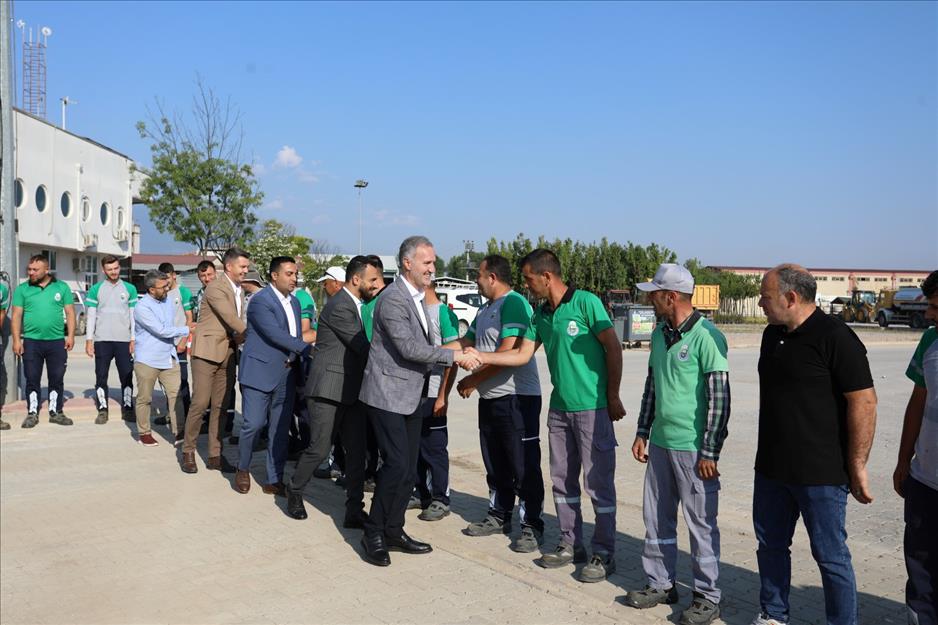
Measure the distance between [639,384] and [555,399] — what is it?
35.4 ft

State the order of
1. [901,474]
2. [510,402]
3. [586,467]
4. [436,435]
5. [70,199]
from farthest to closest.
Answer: [70,199], [436,435], [510,402], [586,467], [901,474]

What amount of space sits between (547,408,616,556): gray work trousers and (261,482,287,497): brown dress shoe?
283cm

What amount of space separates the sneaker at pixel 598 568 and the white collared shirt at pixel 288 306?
3.47m

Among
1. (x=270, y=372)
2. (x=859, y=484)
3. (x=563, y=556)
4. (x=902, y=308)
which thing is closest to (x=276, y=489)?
(x=270, y=372)

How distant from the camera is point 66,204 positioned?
104 feet

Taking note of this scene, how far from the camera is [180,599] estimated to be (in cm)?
470

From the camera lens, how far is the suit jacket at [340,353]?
603 centimetres

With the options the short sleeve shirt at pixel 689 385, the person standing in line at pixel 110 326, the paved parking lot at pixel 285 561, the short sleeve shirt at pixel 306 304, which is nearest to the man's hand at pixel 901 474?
the paved parking lot at pixel 285 561

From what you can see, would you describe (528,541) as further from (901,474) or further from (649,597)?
(901,474)

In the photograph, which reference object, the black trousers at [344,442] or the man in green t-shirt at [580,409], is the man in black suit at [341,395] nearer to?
the black trousers at [344,442]

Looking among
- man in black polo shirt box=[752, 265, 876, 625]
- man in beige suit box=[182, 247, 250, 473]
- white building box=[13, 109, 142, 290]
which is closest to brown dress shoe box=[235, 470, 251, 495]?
man in beige suit box=[182, 247, 250, 473]

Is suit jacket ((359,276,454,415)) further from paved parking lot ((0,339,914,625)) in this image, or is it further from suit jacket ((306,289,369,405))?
paved parking lot ((0,339,914,625))

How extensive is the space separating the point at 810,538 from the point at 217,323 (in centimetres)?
576

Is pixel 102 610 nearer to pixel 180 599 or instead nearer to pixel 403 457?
pixel 180 599
